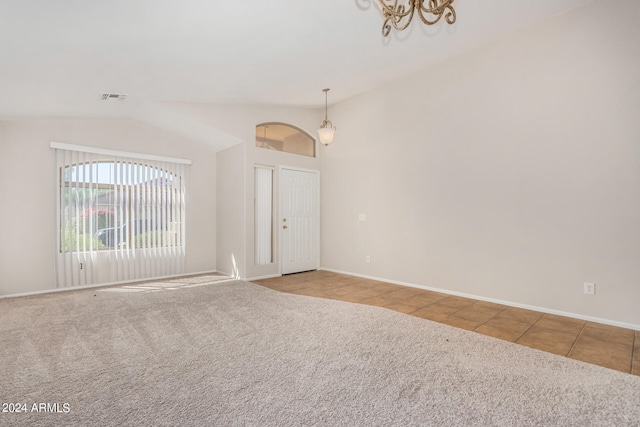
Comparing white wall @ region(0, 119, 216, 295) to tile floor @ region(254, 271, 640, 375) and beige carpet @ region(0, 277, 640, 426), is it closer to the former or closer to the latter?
beige carpet @ region(0, 277, 640, 426)

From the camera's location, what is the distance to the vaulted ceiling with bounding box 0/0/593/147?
8.11ft

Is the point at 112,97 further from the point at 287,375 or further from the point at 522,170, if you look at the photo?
the point at 522,170

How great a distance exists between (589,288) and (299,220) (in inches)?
175

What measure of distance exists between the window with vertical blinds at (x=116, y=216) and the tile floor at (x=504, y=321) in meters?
2.25

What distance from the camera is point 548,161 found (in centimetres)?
361

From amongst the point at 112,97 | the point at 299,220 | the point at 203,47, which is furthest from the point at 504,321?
the point at 112,97

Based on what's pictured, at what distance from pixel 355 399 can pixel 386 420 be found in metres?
0.25

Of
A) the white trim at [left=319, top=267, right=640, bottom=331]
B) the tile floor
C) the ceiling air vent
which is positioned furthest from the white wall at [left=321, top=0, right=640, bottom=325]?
the ceiling air vent

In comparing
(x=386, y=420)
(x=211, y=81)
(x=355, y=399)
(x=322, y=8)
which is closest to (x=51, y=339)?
(x=355, y=399)

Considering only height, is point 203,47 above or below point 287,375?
above

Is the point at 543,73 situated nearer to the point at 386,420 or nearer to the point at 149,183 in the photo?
the point at 386,420

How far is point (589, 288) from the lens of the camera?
3.36m

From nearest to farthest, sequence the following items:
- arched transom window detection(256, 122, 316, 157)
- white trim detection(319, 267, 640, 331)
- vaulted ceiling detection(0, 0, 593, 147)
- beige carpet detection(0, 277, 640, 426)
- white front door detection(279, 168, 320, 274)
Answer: beige carpet detection(0, 277, 640, 426) → vaulted ceiling detection(0, 0, 593, 147) → white trim detection(319, 267, 640, 331) → arched transom window detection(256, 122, 316, 157) → white front door detection(279, 168, 320, 274)

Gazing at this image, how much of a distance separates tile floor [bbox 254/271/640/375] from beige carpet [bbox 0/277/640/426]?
0.87 ft
